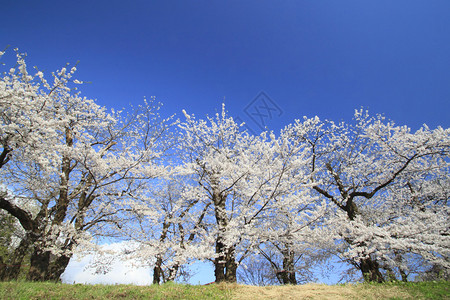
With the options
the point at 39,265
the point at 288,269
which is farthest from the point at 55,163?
the point at 288,269

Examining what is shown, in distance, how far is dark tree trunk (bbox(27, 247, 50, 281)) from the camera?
856 cm

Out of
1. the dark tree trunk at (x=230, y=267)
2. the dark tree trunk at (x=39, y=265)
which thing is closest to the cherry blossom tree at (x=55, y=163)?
the dark tree trunk at (x=39, y=265)

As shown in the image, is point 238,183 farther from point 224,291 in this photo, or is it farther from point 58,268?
point 58,268

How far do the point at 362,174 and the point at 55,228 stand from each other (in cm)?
1502

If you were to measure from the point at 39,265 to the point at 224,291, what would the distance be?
24.2ft

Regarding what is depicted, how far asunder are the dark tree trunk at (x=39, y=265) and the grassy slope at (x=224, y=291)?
186cm

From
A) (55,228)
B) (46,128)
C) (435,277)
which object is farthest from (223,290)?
(435,277)

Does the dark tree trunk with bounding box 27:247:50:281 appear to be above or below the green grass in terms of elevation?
above

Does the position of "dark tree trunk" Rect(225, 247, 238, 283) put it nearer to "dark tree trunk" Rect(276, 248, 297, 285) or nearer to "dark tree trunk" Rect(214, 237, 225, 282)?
"dark tree trunk" Rect(214, 237, 225, 282)

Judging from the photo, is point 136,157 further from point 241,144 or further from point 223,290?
point 223,290

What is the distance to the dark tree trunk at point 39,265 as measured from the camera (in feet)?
28.1

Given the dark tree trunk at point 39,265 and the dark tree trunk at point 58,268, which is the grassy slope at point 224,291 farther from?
the dark tree trunk at point 58,268

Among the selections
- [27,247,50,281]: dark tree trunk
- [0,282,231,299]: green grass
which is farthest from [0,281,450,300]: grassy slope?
[27,247,50,281]: dark tree trunk

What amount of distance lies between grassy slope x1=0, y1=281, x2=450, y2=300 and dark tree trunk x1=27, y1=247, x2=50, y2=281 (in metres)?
1.86
